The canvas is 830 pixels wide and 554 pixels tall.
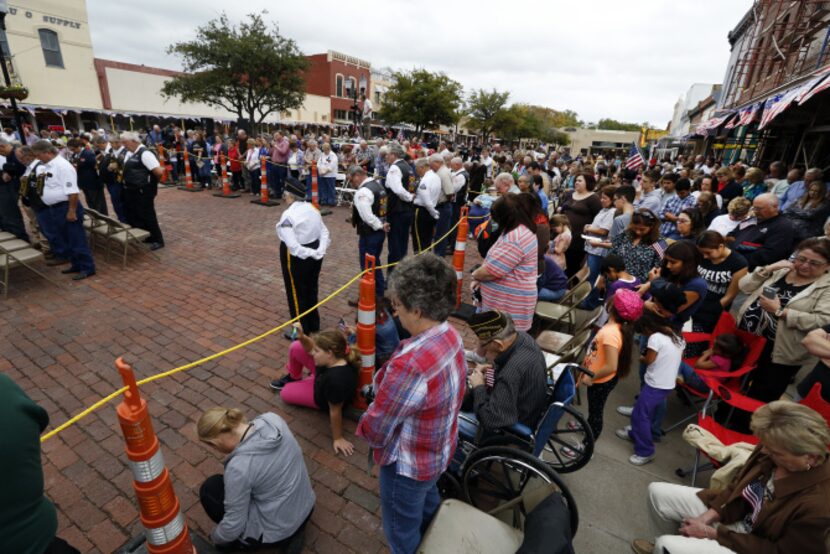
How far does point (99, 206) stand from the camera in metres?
8.48

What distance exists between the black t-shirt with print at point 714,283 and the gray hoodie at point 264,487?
424 centimetres

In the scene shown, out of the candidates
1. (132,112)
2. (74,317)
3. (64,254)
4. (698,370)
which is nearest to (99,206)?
(64,254)

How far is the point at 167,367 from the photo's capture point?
419 cm

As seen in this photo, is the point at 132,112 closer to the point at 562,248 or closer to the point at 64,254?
the point at 64,254

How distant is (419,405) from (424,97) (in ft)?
114

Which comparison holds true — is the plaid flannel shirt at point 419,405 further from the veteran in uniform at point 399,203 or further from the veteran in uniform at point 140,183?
the veteran in uniform at point 140,183

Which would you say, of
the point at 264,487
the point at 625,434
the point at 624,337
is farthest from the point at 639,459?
the point at 264,487

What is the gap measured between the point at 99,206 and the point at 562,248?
9486 mm

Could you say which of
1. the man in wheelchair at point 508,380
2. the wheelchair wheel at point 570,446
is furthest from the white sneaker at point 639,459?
the man in wheelchair at point 508,380

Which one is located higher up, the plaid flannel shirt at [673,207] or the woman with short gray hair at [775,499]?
the plaid flannel shirt at [673,207]

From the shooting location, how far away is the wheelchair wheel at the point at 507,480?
2235 mm

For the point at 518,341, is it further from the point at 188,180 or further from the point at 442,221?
the point at 188,180

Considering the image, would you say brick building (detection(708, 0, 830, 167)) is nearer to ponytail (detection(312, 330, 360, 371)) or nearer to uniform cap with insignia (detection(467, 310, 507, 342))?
uniform cap with insignia (detection(467, 310, 507, 342))

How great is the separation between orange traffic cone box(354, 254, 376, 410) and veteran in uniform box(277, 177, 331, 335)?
130 cm
